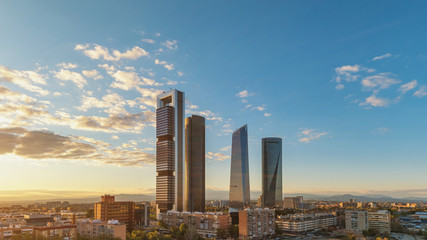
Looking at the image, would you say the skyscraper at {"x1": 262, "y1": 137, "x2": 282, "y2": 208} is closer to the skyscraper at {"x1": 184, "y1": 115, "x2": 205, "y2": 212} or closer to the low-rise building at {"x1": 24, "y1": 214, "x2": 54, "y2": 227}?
the skyscraper at {"x1": 184, "y1": 115, "x2": 205, "y2": 212}

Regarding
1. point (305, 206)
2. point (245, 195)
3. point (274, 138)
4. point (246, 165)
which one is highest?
point (274, 138)

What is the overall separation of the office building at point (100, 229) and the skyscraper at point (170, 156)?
3773 cm

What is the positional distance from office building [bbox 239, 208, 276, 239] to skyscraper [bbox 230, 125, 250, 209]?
33.8 m

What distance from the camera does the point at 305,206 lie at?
451 feet

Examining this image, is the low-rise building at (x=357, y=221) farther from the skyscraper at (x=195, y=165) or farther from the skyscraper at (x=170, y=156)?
the skyscraper at (x=195, y=165)

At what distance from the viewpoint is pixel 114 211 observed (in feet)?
166

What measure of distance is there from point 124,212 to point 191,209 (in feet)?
121

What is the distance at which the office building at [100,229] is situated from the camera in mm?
36728

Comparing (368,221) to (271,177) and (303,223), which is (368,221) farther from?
(271,177)

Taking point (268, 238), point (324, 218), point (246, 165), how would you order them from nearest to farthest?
point (268, 238) < point (324, 218) < point (246, 165)

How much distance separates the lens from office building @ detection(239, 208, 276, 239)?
49.0 metres

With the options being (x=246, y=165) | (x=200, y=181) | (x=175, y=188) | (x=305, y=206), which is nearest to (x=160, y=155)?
(x=175, y=188)

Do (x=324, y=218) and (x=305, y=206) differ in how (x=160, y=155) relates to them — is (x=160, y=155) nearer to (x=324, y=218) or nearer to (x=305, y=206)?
(x=324, y=218)

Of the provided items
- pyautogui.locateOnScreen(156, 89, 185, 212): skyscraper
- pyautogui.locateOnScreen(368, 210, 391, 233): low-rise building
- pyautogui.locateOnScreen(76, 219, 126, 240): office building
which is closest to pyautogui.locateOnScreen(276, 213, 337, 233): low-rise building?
pyautogui.locateOnScreen(368, 210, 391, 233): low-rise building
